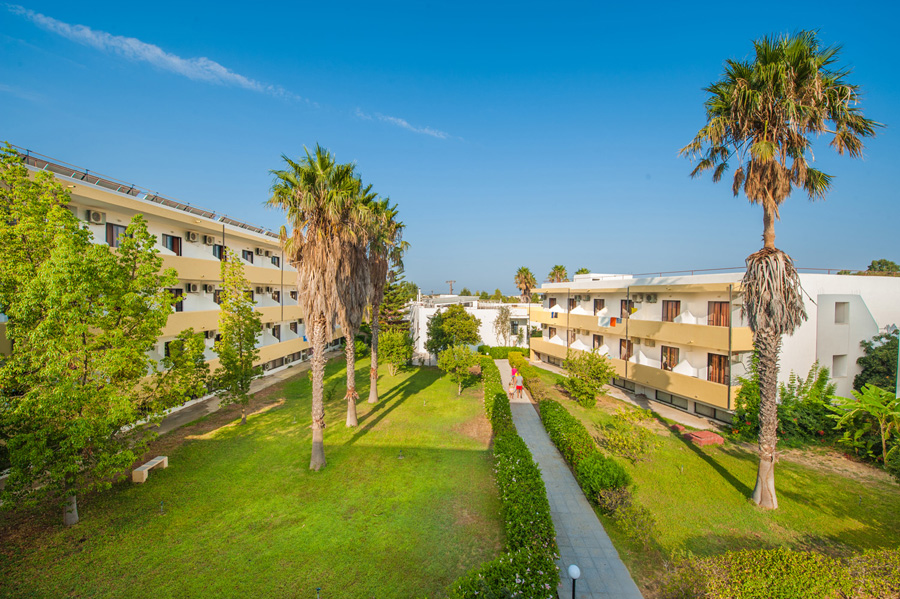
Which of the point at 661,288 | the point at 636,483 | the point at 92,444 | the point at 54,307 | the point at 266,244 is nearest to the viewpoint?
the point at 54,307

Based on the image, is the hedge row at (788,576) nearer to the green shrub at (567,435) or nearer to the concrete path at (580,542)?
the concrete path at (580,542)

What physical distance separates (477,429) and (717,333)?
39.2 feet

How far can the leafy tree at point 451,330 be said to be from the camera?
97.4ft

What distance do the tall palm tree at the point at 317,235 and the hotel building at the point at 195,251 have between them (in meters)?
3.83

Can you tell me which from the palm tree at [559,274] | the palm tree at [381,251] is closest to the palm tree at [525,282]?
the palm tree at [559,274]

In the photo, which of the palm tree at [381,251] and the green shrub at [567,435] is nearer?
the green shrub at [567,435]

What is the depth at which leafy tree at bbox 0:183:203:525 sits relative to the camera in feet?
26.5

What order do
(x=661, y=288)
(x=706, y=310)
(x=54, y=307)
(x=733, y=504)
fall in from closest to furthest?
(x=54, y=307)
(x=733, y=504)
(x=706, y=310)
(x=661, y=288)

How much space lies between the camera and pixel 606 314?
25359 millimetres

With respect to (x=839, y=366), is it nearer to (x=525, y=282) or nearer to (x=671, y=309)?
(x=671, y=309)

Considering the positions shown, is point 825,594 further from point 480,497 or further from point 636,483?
point 480,497

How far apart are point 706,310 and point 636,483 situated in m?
10.9

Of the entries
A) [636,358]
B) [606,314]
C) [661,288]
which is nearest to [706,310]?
[661,288]

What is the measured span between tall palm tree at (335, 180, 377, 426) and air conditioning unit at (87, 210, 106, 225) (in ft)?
37.0
